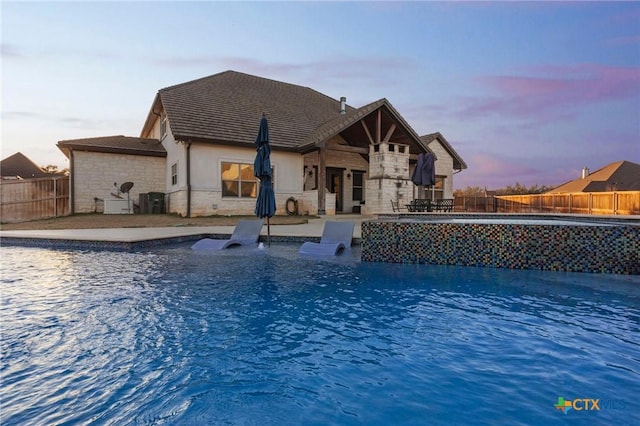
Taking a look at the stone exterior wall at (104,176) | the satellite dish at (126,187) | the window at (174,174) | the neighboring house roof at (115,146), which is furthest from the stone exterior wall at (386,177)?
the satellite dish at (126,187)

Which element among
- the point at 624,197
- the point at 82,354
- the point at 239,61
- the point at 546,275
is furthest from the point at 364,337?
the point at 239,61

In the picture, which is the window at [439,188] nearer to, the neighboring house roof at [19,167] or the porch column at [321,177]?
the porch column at [321,177]

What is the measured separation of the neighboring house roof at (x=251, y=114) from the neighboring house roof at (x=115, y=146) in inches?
85.3

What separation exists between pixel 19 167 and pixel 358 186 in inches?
Result: 1225

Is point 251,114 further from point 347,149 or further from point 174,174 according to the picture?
Answer: point 347,149

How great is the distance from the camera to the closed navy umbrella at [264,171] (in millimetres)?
9078

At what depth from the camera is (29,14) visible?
34.9 ft

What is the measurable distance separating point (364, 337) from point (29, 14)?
14.1 metres

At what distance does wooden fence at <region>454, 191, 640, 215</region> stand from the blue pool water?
1317 centimetres

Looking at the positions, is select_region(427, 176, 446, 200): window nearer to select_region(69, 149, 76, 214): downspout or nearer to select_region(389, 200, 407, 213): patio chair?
select_region(389, 200, 407, 213): patio chair

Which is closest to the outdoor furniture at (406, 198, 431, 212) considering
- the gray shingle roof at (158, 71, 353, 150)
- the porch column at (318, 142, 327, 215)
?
the porch column at (318, 142, 327, 215)

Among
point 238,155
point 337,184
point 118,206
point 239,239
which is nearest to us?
point 239,239

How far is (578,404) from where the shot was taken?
7.22 feet

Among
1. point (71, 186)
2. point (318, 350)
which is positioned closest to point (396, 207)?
point (318, 350)
